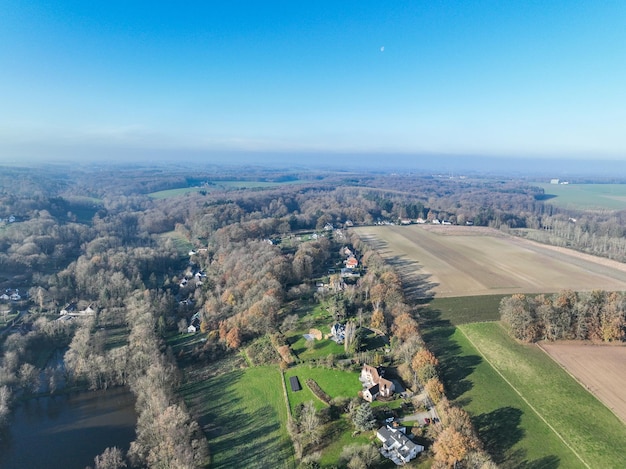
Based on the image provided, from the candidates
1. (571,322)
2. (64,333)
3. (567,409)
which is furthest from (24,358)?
(571,322)

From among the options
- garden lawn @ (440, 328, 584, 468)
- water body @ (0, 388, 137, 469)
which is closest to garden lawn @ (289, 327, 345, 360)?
garden lawn @ (440, 328, 584, 468)

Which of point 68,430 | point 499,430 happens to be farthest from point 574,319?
point 68,430

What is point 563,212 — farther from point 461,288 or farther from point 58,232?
point 58,232

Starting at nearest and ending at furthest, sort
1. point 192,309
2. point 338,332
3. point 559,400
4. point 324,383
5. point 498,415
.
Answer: point 498,415 → point 559,400 → point 324,383 → point 338,332 → point 192,309

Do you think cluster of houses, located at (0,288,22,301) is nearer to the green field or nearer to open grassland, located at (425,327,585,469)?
open grassland, located at (425,327,585,469)

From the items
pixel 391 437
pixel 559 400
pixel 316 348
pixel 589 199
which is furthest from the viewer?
pixel 589 199

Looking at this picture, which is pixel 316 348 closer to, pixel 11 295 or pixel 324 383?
pixel 324 383
